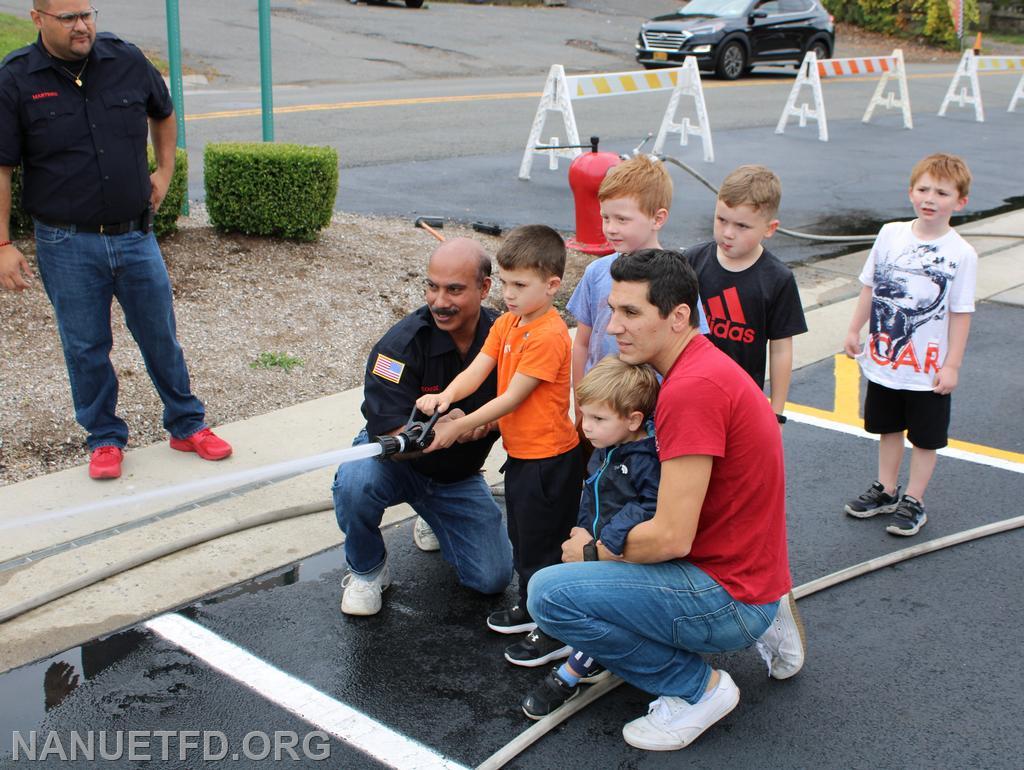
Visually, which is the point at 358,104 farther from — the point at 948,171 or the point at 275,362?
the point at 948,171

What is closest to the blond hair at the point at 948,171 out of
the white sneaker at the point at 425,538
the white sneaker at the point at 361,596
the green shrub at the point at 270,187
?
the white sneaker at the point at 425,538

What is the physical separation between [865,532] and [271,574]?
8.37ft

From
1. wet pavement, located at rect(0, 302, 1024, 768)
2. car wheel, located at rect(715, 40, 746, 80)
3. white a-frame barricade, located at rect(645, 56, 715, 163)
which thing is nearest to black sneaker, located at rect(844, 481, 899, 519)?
wet pavement, located at rect(0, 302, 1024, 768)

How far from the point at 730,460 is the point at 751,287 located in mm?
1159

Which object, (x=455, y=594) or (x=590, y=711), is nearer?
(x=590, y=711)

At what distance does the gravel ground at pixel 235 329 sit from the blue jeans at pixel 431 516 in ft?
6.07

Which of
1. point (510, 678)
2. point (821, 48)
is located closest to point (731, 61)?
point (821, 48)

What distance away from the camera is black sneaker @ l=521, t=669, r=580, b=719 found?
334 centimetres

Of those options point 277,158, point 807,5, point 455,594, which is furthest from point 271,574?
point 807,5

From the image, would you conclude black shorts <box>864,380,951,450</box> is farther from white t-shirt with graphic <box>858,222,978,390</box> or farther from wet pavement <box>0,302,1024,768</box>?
wet pavement <box>0,302,1024,768</box>

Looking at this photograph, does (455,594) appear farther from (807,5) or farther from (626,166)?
(807,5)

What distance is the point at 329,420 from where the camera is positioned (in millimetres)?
5562

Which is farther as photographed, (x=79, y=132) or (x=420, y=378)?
(x=79, y=132)

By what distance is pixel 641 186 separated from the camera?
3.82 meters
